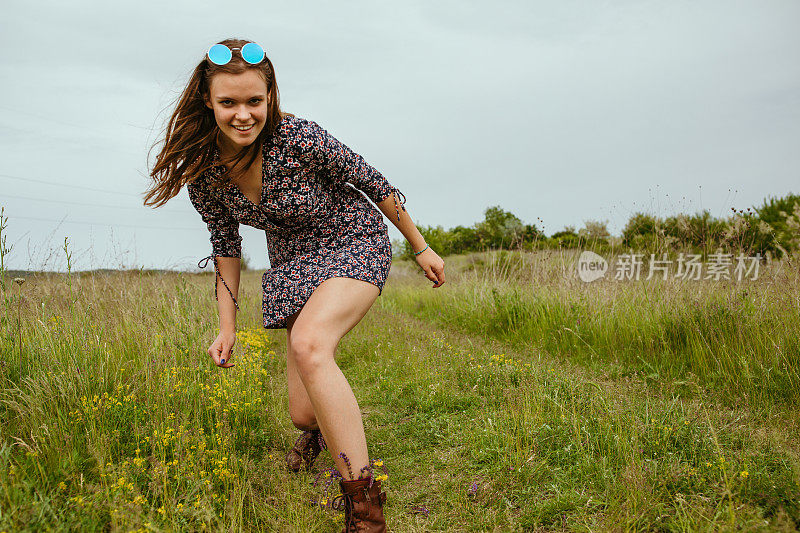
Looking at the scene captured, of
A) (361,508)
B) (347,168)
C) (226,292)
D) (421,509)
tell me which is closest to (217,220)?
(226,292)

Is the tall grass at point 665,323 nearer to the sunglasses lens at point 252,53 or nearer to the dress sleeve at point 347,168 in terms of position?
the dress sleeve at point 347,168

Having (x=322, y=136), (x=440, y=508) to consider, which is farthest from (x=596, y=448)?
(x=322, y=136)

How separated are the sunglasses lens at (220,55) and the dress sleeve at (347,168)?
0.48 metres

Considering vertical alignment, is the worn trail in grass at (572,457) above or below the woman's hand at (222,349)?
below

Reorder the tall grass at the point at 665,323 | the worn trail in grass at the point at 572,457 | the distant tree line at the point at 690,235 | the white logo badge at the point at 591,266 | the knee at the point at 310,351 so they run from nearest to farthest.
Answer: the knee at the point at 310,351 < the worn trail in grass at the point at 572,457 < the tall grass at the point at 665,323 < the distant tree line at the point at 690,235 < the white logo badge at the point at 591,266

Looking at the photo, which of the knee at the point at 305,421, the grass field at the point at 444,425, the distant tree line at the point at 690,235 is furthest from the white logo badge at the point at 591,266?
the knee at the point at 305,421

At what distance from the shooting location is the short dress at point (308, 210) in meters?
2.70

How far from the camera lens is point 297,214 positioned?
278 centimetres

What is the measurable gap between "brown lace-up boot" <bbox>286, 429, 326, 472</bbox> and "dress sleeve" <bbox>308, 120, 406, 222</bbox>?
1429 mm

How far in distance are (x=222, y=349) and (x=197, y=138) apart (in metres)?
1.11

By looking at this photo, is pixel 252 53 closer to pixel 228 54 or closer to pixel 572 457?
pixel 228 54

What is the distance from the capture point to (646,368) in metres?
4.87

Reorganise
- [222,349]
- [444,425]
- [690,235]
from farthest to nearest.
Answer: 1. [690,235]
2. [444,425]
3. [222,349]

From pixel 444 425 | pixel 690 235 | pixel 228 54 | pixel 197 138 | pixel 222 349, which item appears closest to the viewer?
pixel 228 54
